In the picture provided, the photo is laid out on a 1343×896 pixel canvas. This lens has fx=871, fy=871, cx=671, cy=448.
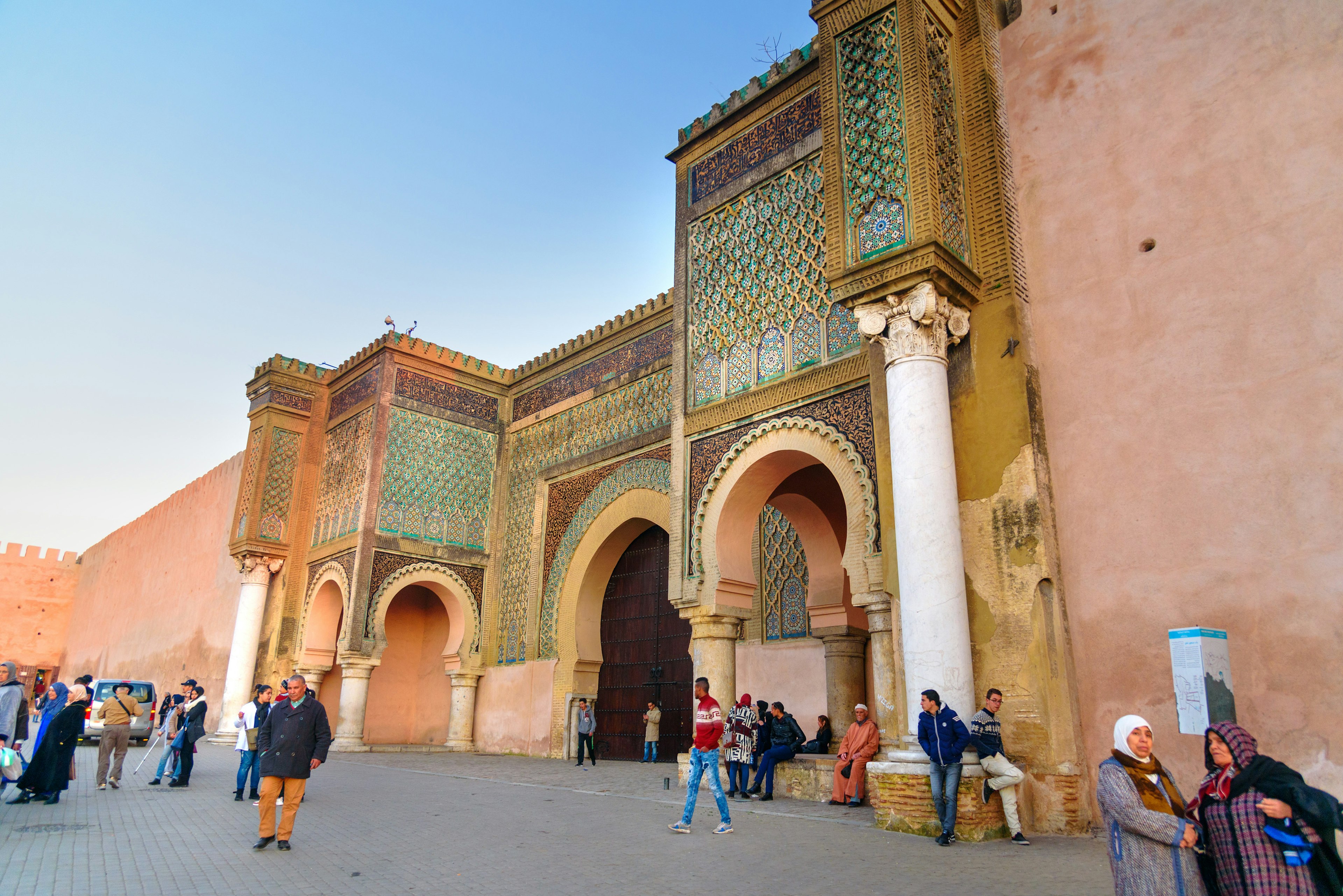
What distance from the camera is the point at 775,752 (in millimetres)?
7652

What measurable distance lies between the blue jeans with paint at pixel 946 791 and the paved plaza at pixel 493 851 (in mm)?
174

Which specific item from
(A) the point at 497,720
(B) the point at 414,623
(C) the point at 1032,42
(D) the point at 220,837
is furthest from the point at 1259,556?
(B) the point at 414,623

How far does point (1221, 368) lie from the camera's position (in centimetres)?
573

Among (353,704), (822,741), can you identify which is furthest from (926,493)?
(353,704)

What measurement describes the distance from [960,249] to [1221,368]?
6.61 ft

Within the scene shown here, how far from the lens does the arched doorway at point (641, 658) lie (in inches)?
467

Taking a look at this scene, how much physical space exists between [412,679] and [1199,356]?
13.8 meters

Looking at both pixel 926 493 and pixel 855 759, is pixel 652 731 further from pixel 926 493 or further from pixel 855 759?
pixel 926 493

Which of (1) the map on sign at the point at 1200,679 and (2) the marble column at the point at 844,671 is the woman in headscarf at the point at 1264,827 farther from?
(2) the marble column at the point at 844,671

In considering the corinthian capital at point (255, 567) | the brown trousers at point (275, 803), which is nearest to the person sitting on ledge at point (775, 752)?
the brown trousers at point (275, 803)

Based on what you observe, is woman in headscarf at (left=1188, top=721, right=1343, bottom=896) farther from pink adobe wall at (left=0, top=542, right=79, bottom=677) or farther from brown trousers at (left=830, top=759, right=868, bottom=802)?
pink adobe wall at (left=0, top=542, right=79, bottom=677)

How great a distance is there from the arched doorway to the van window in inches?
250

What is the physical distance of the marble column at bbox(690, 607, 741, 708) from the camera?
8.12 meters

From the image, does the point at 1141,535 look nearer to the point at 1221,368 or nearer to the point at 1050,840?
the point at 1221,368
